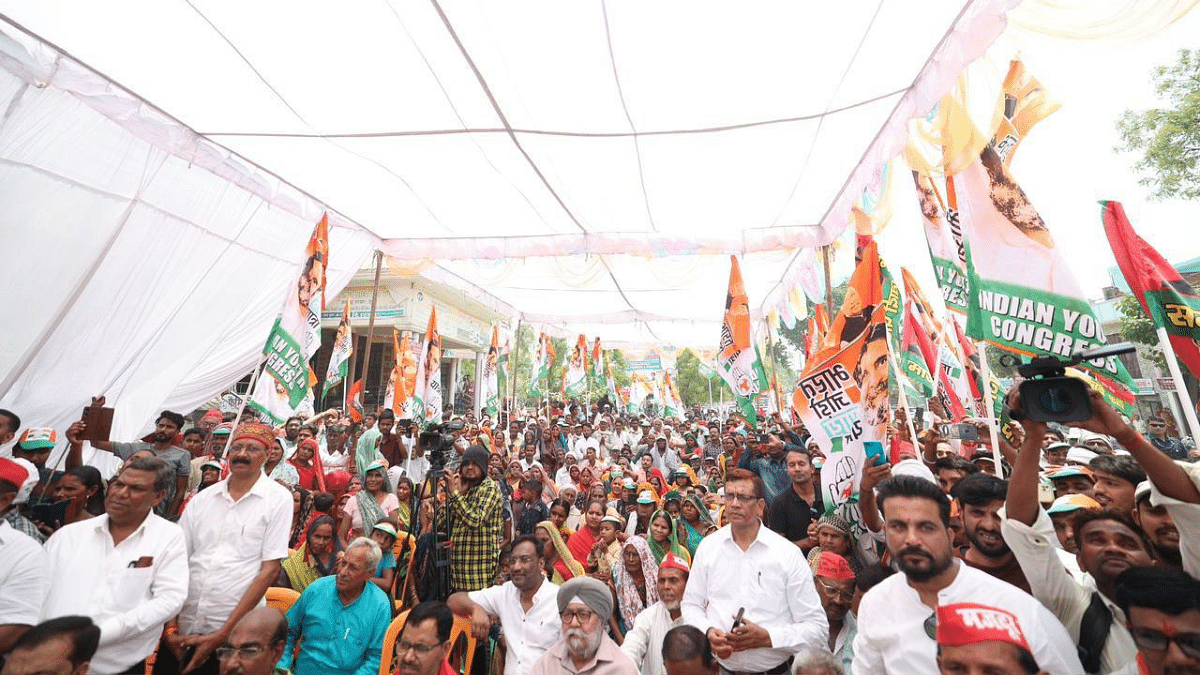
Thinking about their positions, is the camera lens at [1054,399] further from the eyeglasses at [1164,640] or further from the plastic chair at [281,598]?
the plastic chair at [281,598]

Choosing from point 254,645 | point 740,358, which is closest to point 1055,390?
point 254,645

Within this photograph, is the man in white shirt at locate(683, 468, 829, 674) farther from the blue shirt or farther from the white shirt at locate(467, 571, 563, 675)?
the blue shirt

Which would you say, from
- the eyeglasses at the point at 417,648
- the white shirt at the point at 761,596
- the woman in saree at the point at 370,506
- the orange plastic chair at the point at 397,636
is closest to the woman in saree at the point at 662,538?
the white shirt at the point at 761,596

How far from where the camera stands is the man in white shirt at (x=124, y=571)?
7.45 feet

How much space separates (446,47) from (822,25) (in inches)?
106

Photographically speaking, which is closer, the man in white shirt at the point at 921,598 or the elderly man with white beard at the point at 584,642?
the man in white shirt at the point at 921,598

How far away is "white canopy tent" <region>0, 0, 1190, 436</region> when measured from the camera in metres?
3.78

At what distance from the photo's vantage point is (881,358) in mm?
3533

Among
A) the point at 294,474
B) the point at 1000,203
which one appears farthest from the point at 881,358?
the point at 294,474

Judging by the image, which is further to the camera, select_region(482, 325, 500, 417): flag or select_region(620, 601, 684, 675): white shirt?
select_region(482, 325, 500, 417): flag

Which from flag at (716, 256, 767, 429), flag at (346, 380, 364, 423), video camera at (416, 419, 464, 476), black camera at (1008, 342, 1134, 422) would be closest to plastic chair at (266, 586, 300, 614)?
video camera at (416, 419, 464, 476)

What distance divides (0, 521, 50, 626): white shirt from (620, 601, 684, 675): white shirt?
2.64 m

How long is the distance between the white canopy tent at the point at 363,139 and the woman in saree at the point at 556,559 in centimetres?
357

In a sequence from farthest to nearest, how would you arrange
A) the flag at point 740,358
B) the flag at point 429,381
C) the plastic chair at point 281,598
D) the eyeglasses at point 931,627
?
the flag at point 429,381
the flag at point 740,358
the plastic chair at point 281,598
the eyeglasses at point 931,627
